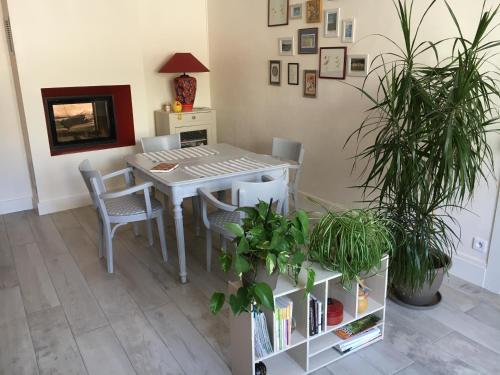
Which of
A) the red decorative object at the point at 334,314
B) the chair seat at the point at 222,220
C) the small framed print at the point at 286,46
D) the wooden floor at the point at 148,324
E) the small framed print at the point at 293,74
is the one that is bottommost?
the wooden floor at the point at 148,324

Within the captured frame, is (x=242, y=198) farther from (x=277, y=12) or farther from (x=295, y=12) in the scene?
(x=277, y=12)

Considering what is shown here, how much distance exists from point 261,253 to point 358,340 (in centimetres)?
96

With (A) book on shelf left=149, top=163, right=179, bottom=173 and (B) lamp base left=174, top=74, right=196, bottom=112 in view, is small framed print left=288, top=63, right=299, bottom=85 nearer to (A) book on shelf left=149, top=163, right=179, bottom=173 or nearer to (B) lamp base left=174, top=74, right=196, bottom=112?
(B) lamp base left=174, top=74, right=196, bottom=112

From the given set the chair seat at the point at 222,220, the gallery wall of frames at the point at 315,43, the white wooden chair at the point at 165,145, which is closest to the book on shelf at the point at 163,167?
the chair seat at the point at 222,220

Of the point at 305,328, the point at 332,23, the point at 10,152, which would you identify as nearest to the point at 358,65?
the point at 332,23

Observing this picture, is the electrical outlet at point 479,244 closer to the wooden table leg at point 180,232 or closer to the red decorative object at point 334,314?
the red decorative object at point 334,314

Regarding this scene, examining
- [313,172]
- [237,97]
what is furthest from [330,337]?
[237,97]

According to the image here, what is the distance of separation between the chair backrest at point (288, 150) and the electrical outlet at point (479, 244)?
4.90 ft

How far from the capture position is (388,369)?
7.30 feet

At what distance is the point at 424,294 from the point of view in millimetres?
2736

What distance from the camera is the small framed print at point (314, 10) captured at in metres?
3.82

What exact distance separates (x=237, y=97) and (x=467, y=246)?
312cm

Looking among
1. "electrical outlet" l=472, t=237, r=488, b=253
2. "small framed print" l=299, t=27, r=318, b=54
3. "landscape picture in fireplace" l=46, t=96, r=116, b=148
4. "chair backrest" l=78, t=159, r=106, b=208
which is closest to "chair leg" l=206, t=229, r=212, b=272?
"chair backrest" l=78, t=159, r=106, b=208

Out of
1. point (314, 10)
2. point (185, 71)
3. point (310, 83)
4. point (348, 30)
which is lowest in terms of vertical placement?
point (310, 83)
